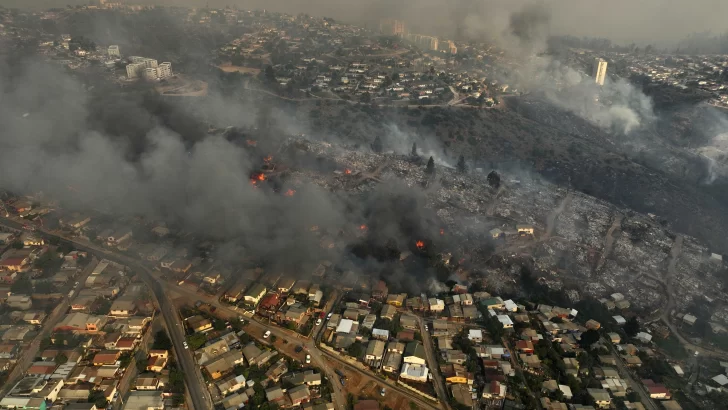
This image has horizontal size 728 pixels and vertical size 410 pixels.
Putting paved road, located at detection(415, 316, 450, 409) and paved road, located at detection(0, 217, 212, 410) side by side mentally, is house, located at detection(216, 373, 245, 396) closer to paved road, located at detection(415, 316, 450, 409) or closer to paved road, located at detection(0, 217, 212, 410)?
paved road, located at detection(0, 217, 212, 410)

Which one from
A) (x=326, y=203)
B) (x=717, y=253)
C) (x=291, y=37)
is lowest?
(x=717, y=253)

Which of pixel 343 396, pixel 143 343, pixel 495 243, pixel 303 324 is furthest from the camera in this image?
pixel 495 243

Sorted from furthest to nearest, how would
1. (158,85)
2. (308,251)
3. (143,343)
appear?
(158,85) < (308,251) < (143,343)

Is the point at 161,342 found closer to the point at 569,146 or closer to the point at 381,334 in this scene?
the point at 381,334

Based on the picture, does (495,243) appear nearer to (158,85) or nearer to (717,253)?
(717,253)

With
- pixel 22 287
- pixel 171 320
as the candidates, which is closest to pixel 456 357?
pixel 171 320

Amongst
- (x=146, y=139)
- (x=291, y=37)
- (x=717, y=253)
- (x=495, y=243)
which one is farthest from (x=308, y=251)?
(x=291, y=37)
